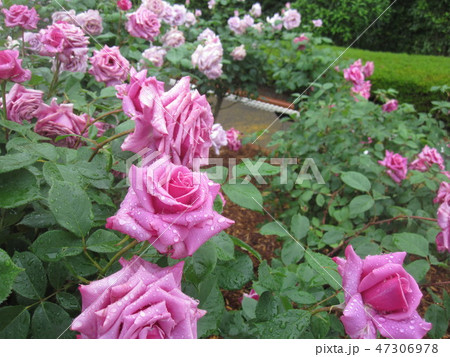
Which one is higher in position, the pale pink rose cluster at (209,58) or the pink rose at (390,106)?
the pale pink rose cluster at (209,58)

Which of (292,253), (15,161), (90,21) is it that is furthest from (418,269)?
(90,21)

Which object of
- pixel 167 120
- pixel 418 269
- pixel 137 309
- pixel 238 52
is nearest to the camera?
pixel 137 309

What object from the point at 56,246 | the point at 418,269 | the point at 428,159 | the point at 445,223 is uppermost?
the point at 56,246

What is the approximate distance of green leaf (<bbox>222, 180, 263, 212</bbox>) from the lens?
0.71m

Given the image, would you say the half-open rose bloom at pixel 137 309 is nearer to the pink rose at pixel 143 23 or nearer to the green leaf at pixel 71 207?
the green leaf at pixel 71 207

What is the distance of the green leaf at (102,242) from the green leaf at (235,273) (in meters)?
0.21

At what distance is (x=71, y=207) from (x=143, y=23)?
3.96ft

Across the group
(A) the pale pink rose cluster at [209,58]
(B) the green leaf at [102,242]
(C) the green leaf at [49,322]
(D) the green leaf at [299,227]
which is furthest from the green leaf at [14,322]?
(A) the pale pink rose cluster at [209,58]

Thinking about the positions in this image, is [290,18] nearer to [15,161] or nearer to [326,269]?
[326,269]

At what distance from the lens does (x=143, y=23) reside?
161cm

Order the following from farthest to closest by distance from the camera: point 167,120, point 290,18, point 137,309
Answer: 1. point 290,18
2. point 167,120
3. point 137,309

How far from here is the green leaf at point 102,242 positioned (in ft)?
1.95

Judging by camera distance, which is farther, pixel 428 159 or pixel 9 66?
pixel 428 159

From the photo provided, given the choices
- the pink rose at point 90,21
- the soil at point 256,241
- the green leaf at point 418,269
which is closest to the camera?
the green leaf at point 418,269
